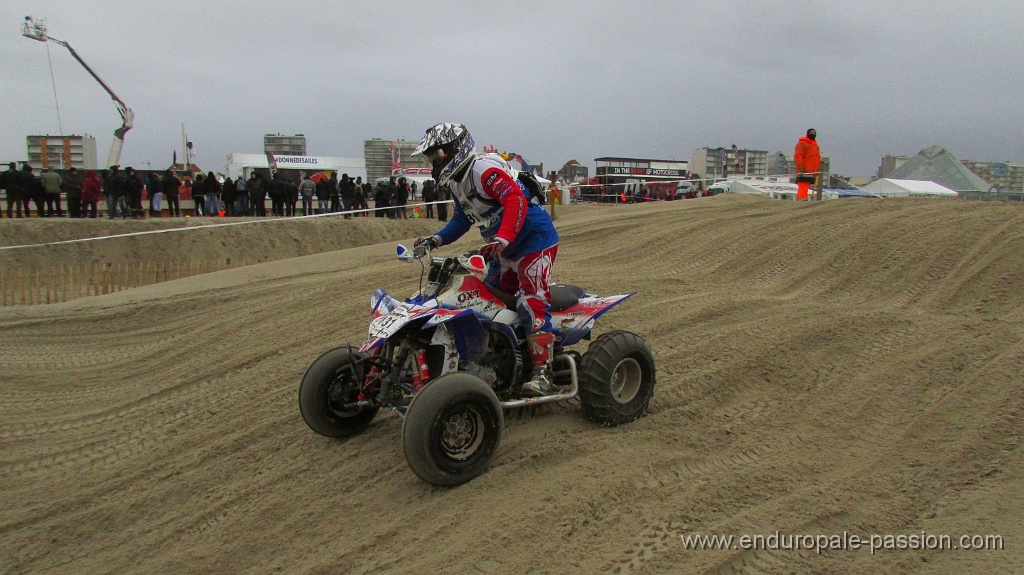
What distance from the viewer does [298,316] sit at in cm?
816

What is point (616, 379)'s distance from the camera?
193 inches

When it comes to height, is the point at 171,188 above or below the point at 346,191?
above

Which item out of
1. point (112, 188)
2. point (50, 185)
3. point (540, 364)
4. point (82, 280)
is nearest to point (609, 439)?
point (540, 364)

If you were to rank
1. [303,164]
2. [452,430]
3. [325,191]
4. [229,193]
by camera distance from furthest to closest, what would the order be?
[303,164], [325,191], [229,193], [452,430]

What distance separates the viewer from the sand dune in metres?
3.46

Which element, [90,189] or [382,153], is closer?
[90,189]

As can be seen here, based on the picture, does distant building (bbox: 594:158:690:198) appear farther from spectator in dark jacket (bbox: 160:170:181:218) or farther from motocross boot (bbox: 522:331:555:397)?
motocross boot (bbox: 522:331:555:397)

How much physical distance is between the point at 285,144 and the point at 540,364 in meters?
47.6

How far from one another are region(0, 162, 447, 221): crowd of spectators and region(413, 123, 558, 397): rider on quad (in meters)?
10.9

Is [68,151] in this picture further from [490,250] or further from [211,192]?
[490,250]

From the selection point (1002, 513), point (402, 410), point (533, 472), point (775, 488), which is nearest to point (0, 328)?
point (402, 410)

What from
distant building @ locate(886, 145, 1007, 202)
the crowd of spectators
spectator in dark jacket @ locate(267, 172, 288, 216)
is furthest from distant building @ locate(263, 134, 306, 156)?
distant building @ locate(886, 145, 1007, 202)

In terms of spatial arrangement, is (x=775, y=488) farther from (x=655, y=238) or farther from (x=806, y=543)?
(x=655, y=238)

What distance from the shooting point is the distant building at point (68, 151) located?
3055cm
